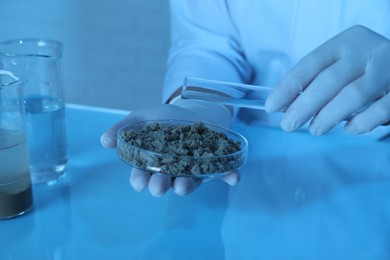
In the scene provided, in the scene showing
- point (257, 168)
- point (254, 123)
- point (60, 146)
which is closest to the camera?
point (60, 146)

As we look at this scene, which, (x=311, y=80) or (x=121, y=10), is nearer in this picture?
(x=311, y=80)

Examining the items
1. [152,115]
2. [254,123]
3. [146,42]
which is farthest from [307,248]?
[146,42]

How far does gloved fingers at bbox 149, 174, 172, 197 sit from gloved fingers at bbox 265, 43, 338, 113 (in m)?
0.22

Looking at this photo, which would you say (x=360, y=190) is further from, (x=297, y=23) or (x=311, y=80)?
(x=297, y=23)

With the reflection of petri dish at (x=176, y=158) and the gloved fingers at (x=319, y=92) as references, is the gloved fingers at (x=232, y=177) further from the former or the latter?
the gloved fingers at (x=319, y=92)

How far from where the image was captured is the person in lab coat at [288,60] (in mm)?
748

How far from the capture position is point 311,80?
771 millimetres

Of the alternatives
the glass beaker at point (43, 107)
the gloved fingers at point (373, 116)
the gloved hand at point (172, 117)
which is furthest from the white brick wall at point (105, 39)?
the gloved fingers at point (373, 116)

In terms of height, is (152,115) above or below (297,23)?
below

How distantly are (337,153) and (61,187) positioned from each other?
1.85ft

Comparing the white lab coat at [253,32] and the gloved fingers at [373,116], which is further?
the white lab coat at [253,32]

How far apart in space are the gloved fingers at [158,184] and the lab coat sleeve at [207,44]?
0.48 meters

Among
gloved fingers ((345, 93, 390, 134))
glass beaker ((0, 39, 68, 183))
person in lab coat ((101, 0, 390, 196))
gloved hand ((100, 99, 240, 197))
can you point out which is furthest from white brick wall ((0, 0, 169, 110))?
gloved fingers ((345, 93, 390, 134))

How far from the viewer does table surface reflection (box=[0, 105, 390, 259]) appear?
601mm
